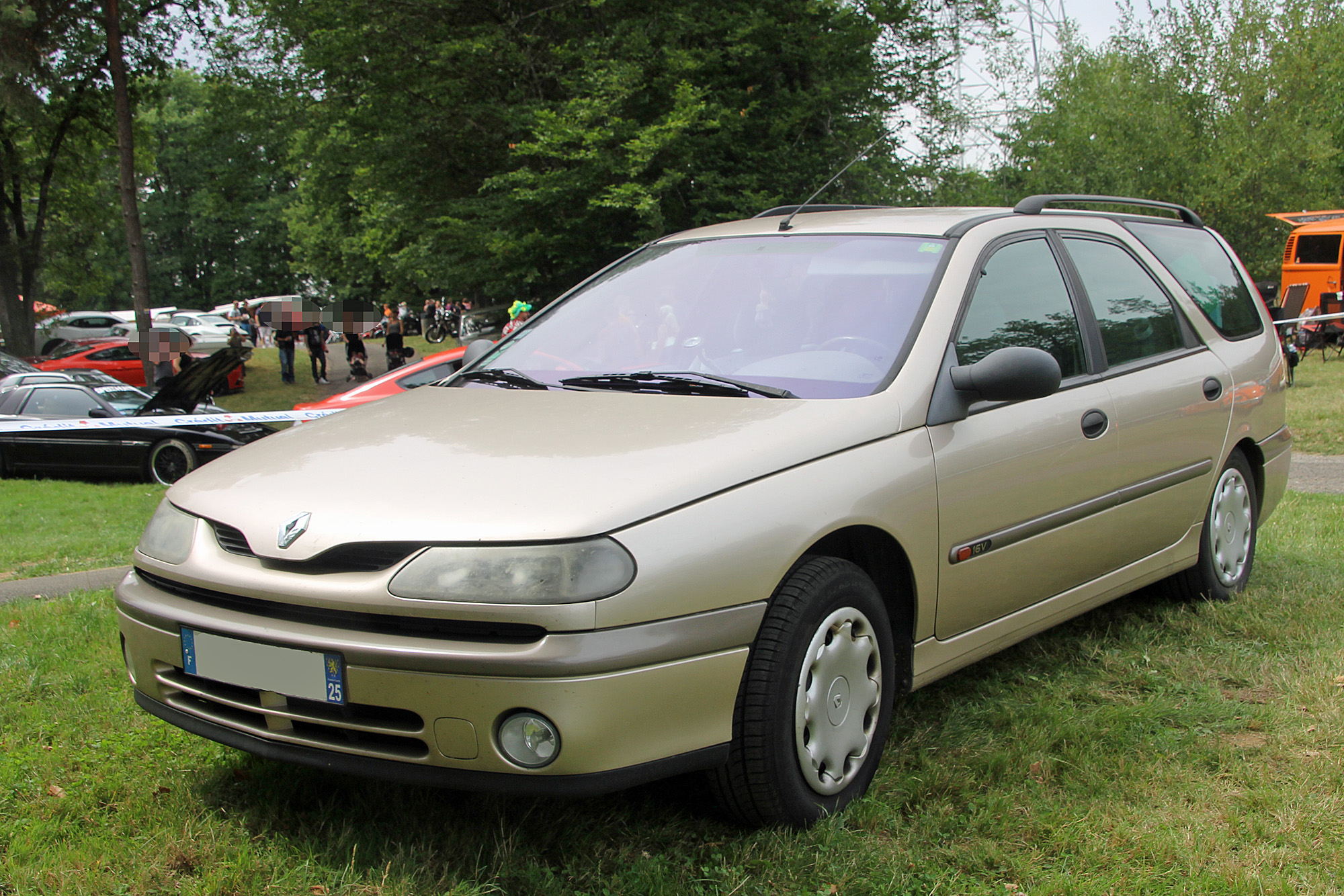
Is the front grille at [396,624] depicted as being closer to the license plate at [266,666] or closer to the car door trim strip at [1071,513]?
the license plate at [266,666]

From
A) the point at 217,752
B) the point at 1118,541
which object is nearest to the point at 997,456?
the point at 1118,541

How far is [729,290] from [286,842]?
208 centimetres

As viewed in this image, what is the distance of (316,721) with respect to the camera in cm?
253

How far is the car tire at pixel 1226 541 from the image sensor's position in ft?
15.4

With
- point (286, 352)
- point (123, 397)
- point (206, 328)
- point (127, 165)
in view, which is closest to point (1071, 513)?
point (123, 397)

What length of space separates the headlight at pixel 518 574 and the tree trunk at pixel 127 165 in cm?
2204

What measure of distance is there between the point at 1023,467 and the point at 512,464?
1.65m

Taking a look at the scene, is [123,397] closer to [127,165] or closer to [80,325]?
[127,165]

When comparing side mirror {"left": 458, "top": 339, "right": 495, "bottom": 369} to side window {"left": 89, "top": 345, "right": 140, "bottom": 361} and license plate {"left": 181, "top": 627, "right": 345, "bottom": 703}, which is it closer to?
license plate {"left": 181, "top": 627, "right": 345, "bottom": 703}

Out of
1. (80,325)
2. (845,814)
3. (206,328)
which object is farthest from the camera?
(80,325)

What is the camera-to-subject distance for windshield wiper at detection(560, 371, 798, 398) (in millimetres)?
3188

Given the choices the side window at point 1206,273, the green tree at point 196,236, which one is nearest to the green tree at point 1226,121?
the side window at point 1206,273

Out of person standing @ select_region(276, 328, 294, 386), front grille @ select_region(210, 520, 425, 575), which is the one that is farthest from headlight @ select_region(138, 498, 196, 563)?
person standing @ select_region(276, 328, 294, 386)

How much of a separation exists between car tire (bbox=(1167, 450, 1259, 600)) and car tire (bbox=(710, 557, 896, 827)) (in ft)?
7.37
